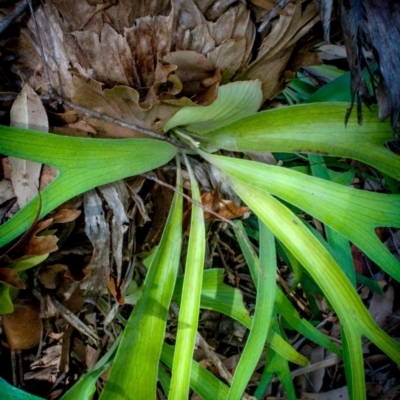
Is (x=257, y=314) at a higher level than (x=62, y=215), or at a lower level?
lower

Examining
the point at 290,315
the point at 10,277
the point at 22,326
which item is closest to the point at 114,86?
the point at 10,277

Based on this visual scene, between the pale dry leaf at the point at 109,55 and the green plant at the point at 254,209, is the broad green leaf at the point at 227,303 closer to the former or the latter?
the green plant at the point at 254,209

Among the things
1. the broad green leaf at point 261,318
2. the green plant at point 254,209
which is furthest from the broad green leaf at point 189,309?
the broad green leaf at point 261,318

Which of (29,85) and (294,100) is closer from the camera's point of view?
(29,85)

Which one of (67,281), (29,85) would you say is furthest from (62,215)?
(29,85)

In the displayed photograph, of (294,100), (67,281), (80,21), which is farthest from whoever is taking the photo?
(294,100)

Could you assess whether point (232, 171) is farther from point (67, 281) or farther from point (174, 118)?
point (67, 281)
